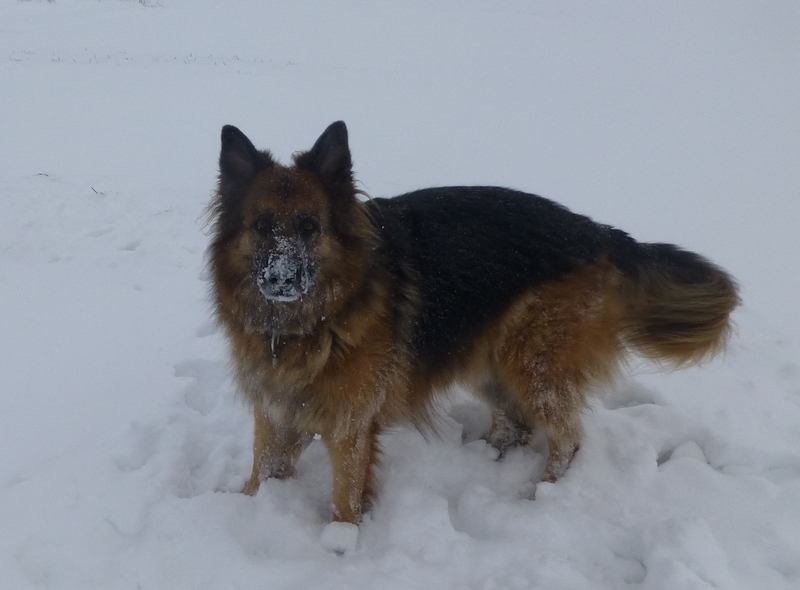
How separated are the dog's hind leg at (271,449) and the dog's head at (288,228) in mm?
614

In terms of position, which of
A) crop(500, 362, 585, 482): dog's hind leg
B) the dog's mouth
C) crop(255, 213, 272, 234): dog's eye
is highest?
crop(255, 213, 272, 234): dog's eye

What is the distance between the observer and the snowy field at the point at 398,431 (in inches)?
108

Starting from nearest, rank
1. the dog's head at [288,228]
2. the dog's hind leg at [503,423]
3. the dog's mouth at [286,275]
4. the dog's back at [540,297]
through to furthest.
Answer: the dog's mouth at [286,275]
the dog's head at [288,228]
the dog's back at [540,297]
the dog's hind leg at [503,423]

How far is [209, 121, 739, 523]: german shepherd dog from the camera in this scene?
2914mm

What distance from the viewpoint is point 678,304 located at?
129 inches

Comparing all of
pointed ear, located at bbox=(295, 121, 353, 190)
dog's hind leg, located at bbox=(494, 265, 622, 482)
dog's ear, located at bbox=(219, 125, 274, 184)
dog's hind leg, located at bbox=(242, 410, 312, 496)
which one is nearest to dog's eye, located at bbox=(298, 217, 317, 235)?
pointed ear, located at bbox=(295, 121, 353, 190)

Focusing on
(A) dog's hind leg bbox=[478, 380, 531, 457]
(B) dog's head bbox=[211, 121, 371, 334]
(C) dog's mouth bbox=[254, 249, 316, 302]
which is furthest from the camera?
(A) dog's hind leg bbox=[478, 380, 531, 457]

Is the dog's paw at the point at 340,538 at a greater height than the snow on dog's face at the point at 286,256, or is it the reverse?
the snow on dog's face at the point at 286,256

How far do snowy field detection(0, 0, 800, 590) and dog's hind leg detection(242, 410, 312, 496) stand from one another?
96 millimetres

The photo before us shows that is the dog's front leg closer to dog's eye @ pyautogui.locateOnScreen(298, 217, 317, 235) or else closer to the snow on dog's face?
the snow on dog's face

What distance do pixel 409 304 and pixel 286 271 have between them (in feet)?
2.41

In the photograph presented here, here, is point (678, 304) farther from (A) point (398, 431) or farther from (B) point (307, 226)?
(B) point (307, 226)

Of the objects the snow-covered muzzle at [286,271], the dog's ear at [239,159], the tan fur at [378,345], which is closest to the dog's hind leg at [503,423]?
the tan fur at [378,345]

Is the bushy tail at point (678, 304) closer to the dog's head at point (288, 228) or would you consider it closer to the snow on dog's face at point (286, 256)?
the dog's head at point (288, 228)
